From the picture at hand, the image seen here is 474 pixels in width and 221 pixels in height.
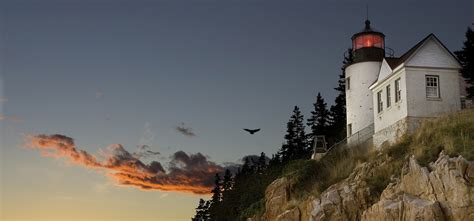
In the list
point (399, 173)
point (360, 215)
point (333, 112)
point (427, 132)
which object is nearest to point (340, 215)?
point (360, 215)

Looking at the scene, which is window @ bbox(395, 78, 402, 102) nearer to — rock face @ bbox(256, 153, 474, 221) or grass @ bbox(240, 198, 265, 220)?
rock face @ bbox(256, 153, 474, 221)

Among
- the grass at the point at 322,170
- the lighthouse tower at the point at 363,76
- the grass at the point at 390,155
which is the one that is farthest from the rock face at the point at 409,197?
the lighthouse tower at the point at 363,76

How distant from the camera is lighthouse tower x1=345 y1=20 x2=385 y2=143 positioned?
45.9 metres

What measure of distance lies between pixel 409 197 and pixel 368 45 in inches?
768

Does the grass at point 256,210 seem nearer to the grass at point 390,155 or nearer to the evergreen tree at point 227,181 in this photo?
the grass at point 390,155

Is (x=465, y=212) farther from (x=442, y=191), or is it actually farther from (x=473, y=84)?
(x=473, y=84)

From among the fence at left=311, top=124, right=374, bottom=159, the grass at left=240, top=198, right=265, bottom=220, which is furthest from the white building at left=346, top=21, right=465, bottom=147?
the grass at left=240, top=198, right=265, bottom=220

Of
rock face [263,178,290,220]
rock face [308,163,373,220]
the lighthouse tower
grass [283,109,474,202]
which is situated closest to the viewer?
grass [283,109,474,202]

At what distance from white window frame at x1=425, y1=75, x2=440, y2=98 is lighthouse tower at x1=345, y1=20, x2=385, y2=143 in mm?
7124

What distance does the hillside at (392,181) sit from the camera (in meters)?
28.0

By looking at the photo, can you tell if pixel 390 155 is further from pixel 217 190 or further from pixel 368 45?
pixel 217 190

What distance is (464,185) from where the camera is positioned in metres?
27.4

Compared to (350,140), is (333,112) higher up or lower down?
higher up

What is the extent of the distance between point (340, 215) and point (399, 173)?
12.4 feet
